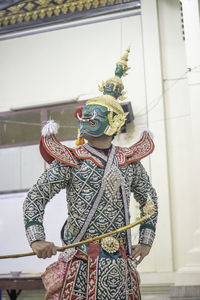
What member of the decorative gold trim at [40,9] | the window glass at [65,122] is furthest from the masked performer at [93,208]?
the decorative gold trim at [40,9]

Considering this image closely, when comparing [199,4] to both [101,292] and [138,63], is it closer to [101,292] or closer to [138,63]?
[138,63]

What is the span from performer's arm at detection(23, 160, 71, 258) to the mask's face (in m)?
0.22

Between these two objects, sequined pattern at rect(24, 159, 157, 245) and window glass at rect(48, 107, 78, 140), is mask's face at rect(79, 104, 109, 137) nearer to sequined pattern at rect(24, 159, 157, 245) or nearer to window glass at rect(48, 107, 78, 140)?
sequined pattern at rect(24, 159, 157, 245)

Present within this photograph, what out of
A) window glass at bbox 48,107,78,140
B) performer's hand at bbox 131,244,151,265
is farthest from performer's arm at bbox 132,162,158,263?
window glass at bbox 48,107,78,140

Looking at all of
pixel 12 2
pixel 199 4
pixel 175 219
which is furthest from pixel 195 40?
pixel 12 2

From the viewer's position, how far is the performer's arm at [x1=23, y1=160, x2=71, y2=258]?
2336 millimetres

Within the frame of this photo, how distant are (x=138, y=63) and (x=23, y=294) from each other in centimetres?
207

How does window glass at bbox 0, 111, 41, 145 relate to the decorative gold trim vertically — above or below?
below

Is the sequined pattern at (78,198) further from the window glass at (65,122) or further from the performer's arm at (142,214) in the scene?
the window glass at (65,122)

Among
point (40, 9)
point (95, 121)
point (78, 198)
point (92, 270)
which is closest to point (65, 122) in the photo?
point (40, 9)

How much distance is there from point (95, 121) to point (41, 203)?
0.48m

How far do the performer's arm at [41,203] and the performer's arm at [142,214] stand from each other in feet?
1.25

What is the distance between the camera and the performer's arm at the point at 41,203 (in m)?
2.34

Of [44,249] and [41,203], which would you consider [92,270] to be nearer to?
[44,249]
